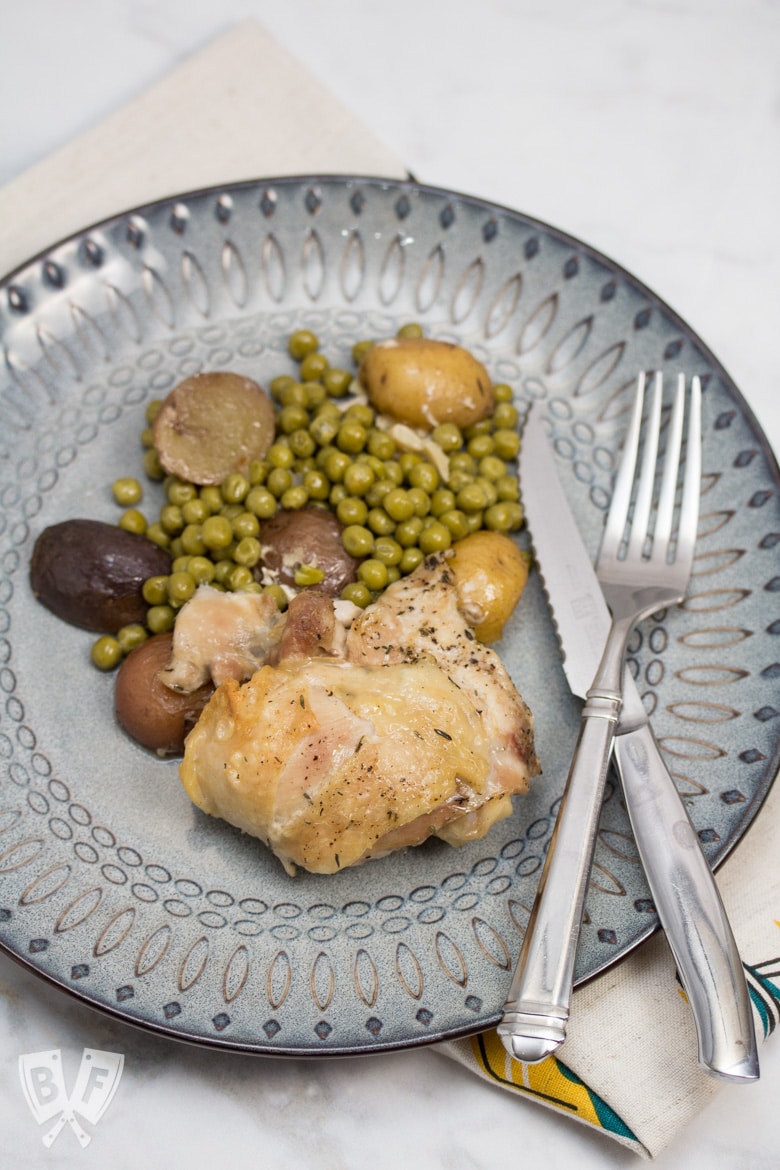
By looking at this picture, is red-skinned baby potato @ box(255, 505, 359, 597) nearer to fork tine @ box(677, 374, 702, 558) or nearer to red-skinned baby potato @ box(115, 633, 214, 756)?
red-skinned baby potato @ box(115, 633, 214, 756)

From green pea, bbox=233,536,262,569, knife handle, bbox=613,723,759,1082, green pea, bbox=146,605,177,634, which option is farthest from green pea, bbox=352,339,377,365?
knife handle, bbox=613,723,759,1082

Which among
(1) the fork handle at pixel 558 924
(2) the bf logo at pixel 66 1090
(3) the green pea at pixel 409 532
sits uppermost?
(3) the green pea at pixel 409 532

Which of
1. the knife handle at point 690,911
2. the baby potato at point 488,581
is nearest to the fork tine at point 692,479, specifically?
the baby potato at point 488,581

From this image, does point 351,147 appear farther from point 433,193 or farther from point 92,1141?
point 92,1141

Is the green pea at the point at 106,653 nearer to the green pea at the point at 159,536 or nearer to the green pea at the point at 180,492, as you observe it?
the green pea at the point at 159,536

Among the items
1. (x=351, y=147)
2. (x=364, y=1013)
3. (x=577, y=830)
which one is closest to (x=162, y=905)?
(x=364, y=1013)

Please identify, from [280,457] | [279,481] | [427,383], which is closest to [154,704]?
[279,481]

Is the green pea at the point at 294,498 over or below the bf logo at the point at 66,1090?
over
